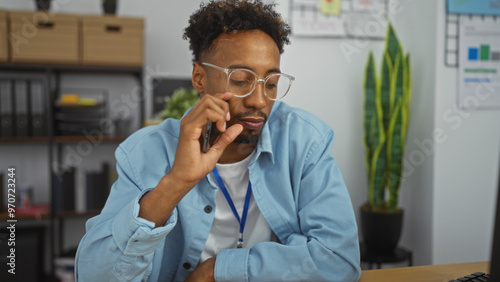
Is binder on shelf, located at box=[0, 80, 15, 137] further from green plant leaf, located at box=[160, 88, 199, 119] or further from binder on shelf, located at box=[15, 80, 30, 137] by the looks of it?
green plant leaf, located at box=[160, 88, 199, 119]

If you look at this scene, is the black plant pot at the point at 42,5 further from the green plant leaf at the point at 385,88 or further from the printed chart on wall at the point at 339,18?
the green plant leaf at the point at 385,88

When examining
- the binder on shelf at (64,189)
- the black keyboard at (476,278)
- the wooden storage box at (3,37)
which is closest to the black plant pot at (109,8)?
the wooden storage box at (3,37)

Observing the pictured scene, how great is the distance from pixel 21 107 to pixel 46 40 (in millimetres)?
476

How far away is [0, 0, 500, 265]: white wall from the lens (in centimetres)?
230

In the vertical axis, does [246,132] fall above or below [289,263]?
above

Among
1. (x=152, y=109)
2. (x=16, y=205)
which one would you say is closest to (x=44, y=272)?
(x=16, y=205)

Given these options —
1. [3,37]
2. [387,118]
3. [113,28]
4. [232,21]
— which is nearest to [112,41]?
[113,28]

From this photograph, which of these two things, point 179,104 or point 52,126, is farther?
point 52,126

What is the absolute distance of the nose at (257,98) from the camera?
1031 millimetres

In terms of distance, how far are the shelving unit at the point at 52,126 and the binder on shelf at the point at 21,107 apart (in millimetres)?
60

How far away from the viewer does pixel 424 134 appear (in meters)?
2.37

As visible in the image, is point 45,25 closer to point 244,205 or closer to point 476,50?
point 244,205

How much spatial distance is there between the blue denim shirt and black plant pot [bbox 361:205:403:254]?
4.05ft

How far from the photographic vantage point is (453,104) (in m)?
2.29
